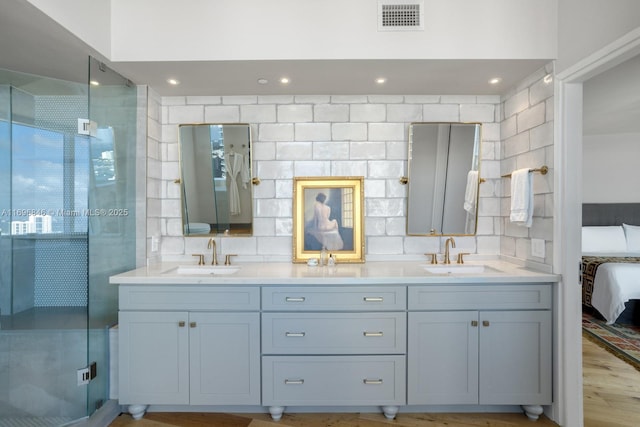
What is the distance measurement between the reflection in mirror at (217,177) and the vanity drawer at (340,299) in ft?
2.61

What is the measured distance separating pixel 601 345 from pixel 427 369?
7.83 ft

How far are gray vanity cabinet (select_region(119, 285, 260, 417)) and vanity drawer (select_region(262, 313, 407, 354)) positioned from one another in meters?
0.12

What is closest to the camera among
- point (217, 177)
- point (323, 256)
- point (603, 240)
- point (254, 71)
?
point (254, 71)

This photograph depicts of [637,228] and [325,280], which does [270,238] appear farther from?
[637,228]

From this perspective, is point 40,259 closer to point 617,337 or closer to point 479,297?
point 479,297

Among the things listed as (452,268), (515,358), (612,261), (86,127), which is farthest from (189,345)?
(612,261)

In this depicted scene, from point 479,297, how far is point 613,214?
4.53 meters

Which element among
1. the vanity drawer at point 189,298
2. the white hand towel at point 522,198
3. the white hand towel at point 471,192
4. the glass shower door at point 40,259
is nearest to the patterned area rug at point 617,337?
the white hand towel at point 522,198

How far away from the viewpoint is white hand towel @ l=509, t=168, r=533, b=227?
216 cm

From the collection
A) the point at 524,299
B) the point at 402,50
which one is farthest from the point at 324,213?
the point at 524,299

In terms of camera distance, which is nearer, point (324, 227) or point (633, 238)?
point (324, 227)

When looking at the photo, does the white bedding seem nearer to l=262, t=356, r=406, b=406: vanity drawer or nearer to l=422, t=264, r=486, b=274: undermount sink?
l=422, t=264, r=486, b=274: undermount sink

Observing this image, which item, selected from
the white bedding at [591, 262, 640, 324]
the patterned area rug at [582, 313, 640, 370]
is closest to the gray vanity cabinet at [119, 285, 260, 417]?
Answer: the patterned area rug at [582, 313, 640, 370]

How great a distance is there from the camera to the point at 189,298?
6.58 ft
